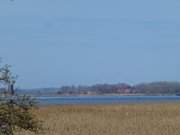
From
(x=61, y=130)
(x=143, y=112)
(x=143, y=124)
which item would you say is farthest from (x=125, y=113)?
(x=61, y=130)

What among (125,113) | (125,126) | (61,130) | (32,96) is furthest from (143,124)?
(32,96)

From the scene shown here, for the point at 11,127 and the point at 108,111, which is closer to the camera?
the point at 11,127

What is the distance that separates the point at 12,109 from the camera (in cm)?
714

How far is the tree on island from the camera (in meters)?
7.06

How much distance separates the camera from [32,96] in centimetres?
742

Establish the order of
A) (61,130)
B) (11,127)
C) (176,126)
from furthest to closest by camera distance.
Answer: (176,126)
(61,130)
(11,127)

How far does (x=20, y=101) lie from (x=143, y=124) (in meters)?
16.6

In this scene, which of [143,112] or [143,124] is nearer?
[143,124]

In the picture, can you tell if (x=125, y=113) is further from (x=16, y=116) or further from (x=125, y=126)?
(x=16, y=116)

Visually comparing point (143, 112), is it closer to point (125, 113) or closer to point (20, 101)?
point (125, 113)

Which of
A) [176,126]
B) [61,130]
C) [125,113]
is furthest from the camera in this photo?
[125,113]

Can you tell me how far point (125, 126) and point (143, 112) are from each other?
335 inches

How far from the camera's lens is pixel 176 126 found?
74.6ft

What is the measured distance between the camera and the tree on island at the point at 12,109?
7059mm
